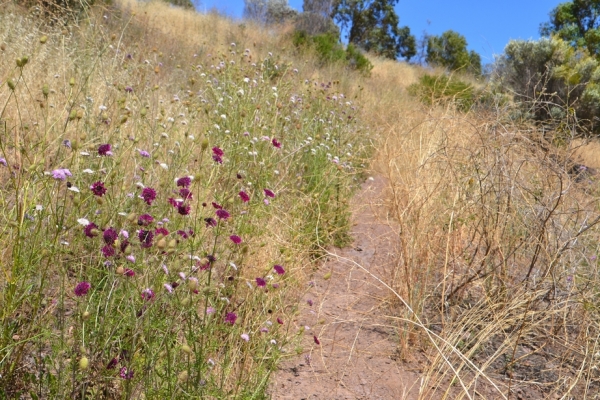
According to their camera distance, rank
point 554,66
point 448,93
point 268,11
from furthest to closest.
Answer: point 268,11 → point 554,66 → point 448,93

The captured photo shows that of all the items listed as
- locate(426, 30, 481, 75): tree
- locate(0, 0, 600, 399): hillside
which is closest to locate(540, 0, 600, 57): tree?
locate(426, 30, 481, 75): tree

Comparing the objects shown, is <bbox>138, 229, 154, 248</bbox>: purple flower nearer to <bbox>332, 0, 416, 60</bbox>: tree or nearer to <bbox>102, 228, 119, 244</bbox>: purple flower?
<bbox>102, 228, 119, 244</bbox>: purple flower

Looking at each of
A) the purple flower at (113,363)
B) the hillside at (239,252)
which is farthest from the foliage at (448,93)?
the purple flower at (113,363)

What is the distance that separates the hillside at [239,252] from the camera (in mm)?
1499

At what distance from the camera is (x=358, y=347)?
2.34 m

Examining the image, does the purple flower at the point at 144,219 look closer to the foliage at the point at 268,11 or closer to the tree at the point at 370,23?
the foliage at the point at 268,11

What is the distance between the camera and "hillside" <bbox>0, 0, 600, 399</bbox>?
4.92 feet

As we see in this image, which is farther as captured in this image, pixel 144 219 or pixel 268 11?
pixel 268 11

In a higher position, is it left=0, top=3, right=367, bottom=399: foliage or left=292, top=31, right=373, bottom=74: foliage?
left=292, top=31, right=373, bottom=74: foliage

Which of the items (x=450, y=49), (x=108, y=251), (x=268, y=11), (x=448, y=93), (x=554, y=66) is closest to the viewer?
(x=108, y=251)

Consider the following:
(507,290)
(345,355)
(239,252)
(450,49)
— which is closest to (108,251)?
(239,252)

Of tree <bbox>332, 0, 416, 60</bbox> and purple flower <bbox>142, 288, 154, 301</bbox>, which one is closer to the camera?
purple flower <bbox>142, 288, 154, 301</bbox>

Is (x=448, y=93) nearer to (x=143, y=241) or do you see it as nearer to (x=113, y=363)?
(x=143, y=241)

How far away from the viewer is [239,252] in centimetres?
219
